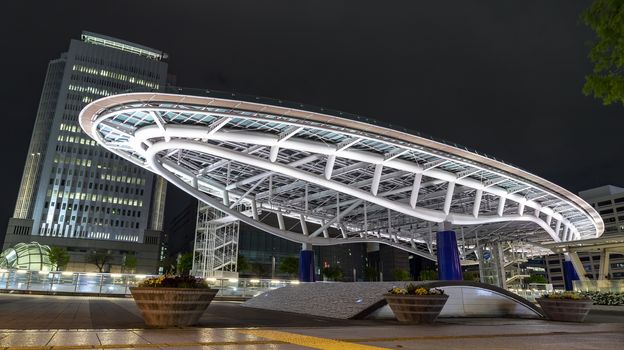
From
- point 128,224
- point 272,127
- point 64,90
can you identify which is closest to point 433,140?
point 272,127

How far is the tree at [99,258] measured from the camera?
9069 cm

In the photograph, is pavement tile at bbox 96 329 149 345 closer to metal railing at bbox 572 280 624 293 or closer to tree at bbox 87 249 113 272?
metal railing at bbox 572 280 624 293

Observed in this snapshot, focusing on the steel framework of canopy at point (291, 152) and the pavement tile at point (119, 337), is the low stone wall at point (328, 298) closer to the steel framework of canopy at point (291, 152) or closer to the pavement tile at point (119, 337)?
the pavement tile at point (119, 337)

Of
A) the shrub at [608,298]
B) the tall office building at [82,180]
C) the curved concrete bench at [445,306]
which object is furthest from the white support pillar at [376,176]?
the tall office building at [82,180]

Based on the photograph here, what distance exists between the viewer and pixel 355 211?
57.3m

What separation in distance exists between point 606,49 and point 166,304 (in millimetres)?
12228

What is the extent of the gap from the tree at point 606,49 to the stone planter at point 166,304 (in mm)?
11053

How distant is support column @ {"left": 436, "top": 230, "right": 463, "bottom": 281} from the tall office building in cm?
8008

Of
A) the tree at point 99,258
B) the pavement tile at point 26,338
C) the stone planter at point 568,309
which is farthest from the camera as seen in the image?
the tree at point 99,258

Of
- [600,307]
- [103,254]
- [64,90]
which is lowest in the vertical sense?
[600,307]

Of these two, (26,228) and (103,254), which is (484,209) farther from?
(26,228)

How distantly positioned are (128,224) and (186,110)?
97354mm

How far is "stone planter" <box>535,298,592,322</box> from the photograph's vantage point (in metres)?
16.0

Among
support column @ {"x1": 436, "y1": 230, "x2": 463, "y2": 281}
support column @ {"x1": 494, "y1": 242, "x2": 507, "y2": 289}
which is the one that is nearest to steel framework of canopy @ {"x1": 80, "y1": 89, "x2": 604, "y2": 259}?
support column @ {"x1": 436, "y1": 230, "x2": 463, "y2": 281}
